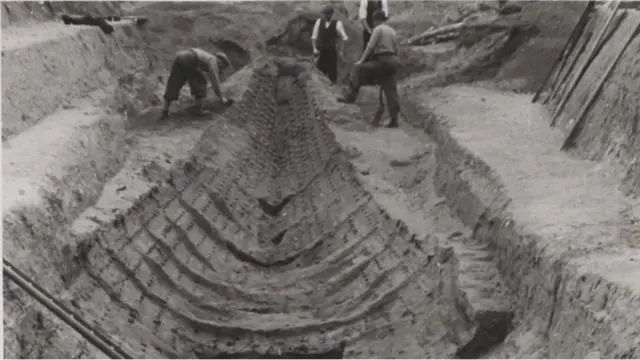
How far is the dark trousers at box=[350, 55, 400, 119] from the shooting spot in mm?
12695

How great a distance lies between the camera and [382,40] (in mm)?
12445

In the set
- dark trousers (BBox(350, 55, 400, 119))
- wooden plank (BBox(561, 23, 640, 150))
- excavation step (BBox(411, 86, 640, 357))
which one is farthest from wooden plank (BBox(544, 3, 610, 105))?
dark trousers (BBox(350, 55, 400, 119))

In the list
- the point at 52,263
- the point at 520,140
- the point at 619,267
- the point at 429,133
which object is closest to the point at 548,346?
the point at 619,267

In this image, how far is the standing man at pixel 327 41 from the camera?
16.5 meters

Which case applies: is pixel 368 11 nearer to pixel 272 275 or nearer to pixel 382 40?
pixel 382 40

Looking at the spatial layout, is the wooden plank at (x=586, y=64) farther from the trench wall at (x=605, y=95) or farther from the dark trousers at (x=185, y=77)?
the dark trousers at (x=185, y=77)

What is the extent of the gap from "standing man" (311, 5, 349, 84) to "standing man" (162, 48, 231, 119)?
3.34 meters

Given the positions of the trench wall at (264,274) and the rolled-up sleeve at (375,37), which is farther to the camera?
the rolled-up sleeve at (375,37)

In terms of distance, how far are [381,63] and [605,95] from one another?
379 centimetres

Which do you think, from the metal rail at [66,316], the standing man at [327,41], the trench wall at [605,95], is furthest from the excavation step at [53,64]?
the trench wall at [605,95]

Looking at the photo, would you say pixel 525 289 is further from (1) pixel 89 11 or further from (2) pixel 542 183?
(1) pixel 89 11

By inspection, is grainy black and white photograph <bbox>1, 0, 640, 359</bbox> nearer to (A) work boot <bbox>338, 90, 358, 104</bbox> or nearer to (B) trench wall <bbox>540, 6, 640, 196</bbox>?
(B) trench wall <bbox>540, 6, 640, 196</bbox>

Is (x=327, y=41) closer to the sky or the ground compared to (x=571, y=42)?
closer to the ground

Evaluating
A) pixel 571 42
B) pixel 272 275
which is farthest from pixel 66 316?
pixel 571 42
